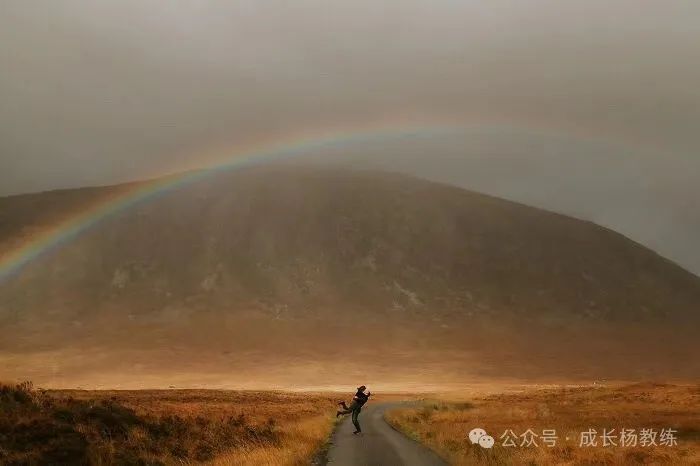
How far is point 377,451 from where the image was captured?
58.3ft

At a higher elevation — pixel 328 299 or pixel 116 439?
pixel 328 299

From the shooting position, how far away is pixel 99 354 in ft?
398

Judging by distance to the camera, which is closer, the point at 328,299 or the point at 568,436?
the point at 568,436

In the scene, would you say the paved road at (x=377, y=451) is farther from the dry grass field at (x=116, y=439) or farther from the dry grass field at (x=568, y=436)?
the dry grass field at (x=116, y=439)

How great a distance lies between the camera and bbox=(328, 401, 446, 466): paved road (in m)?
15.4

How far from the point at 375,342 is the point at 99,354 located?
183ft

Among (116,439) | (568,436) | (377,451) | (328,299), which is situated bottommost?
(377,451)

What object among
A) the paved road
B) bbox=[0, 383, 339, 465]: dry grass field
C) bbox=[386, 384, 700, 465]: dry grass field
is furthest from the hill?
bbox=[0, 383, 339, 465]: dry grass field

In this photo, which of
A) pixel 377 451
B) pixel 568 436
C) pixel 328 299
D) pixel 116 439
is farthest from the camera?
pixel 328 299

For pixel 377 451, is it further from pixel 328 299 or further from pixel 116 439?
pixel 328 299

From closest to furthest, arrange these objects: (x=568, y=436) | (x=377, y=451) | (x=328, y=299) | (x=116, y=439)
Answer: (x=116, y=439) → (x=377, y=451) → (x=568, y=436) → (x=328, y=299)

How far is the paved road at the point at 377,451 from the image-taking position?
1544 cm

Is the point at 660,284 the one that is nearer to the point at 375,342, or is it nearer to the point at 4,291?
the point at 375,342

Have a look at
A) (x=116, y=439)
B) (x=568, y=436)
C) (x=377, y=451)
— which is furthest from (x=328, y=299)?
(x=116, y=439)
